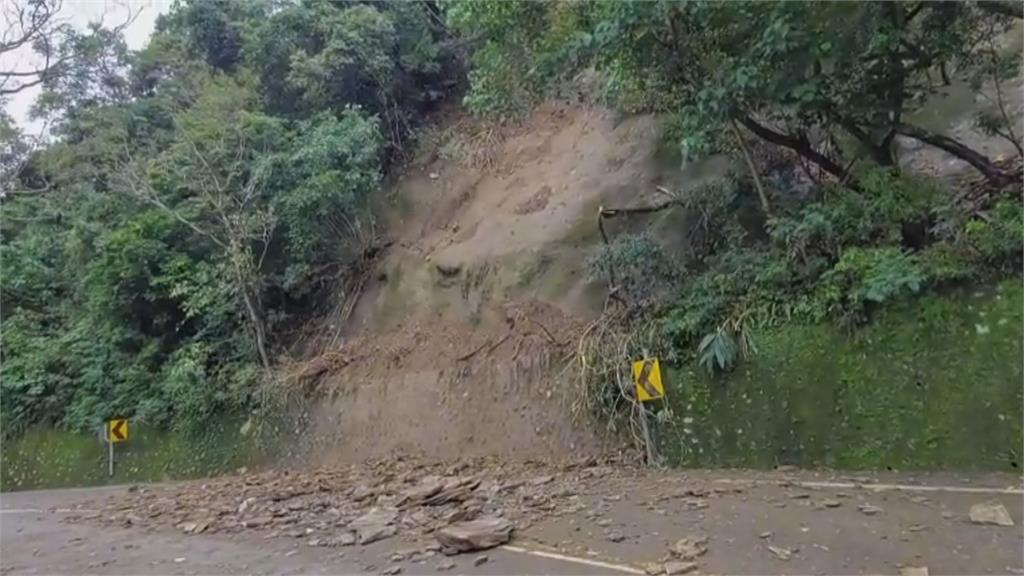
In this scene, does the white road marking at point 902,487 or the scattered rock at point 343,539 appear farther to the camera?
the scattered rock at point 343,539

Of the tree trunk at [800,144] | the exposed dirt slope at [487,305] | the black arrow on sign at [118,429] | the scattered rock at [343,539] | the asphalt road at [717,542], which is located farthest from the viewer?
the black arrow on sign at [118,429]

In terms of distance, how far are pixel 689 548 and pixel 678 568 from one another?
31 centimetres

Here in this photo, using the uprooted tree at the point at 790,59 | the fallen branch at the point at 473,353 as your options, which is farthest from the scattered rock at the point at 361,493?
the uprooted tree at the point at 790,59

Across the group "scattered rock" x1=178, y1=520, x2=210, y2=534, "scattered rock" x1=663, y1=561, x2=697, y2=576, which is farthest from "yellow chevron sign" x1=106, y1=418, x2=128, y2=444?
"scattered rock" x1=663, y1=561, x2=697, y2=576

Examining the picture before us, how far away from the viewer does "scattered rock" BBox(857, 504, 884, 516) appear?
484 centimetres

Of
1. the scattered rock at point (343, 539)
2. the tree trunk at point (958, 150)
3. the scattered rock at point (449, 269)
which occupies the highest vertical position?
the tree trunk at point (958, 150)

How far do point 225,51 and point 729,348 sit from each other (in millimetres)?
12799

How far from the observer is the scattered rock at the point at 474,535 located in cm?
496

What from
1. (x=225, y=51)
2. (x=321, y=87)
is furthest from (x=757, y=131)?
(x=225, y=51)

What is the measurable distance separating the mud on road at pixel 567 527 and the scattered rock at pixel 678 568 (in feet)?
0.04

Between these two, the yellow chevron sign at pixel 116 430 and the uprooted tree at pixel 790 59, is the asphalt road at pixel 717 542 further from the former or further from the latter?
the yellow chevron sign at pixel 116 430

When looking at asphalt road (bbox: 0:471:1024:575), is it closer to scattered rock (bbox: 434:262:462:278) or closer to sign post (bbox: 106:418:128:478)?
scattered rock (bbox: 434:262:462:278)

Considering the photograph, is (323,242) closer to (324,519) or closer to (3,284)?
(324,519)

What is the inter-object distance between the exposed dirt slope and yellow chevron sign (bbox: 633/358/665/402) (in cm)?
101
